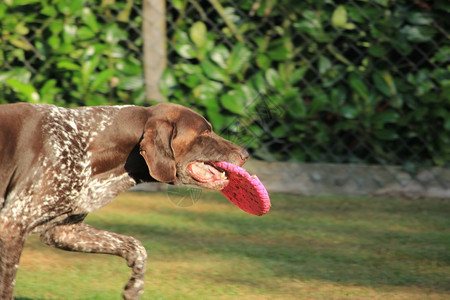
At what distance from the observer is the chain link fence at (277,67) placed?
6707mm

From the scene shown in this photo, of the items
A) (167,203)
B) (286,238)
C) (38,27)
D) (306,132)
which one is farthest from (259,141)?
(38,27)

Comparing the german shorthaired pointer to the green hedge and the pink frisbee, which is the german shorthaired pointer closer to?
the pink frisbee

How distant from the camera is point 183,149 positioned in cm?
429

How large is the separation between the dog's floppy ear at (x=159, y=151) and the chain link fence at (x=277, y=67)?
2443 millimetres

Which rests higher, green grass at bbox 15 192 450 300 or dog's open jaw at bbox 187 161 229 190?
dog's open jaw at bbox 187 161 229 190

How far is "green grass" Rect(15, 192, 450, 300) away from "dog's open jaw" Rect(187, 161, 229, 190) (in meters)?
0.55

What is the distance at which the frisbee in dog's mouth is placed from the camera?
4328mm

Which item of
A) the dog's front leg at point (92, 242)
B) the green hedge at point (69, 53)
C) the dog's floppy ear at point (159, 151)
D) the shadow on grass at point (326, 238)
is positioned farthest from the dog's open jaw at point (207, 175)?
the green hedge at point (69, 53)

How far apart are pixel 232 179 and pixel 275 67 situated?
257 centimetres

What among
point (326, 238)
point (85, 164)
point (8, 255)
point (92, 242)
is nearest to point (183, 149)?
point (85, 164)

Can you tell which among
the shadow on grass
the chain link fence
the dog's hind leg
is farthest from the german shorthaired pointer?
the chain link fence

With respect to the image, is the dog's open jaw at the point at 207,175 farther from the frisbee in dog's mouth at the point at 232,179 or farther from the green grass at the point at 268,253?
the green grass at the point at 268,253

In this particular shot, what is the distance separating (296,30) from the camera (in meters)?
6.81

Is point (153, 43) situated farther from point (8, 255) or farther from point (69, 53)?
point (8, 255)
